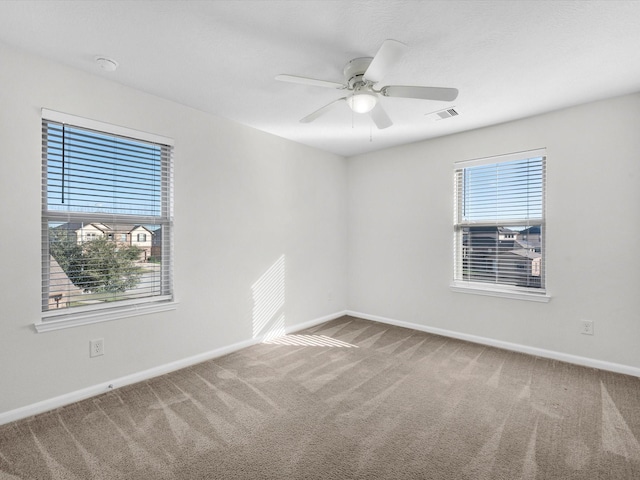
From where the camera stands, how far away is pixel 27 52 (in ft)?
7.22

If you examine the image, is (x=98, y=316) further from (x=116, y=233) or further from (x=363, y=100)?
(x=363, y=100)

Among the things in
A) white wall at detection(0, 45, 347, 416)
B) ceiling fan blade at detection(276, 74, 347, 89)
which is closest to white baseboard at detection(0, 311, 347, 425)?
white wall at detection(0, 45, 347, 416)

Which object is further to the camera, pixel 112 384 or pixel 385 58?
pixel 112 384

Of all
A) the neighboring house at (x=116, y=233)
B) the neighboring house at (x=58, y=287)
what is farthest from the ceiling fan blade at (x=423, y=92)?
the neighboring house at (x=58, y=287)

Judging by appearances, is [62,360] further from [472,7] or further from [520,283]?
[520,283]

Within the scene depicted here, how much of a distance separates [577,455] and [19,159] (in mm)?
3978

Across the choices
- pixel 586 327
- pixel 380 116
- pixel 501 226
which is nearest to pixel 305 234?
pixel 380 116

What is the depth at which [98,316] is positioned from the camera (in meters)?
2.52

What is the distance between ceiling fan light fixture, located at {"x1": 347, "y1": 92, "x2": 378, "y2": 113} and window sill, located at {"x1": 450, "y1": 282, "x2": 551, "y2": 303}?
8.23 ft

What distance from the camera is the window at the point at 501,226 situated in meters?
3.37

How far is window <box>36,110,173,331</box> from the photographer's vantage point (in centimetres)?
236

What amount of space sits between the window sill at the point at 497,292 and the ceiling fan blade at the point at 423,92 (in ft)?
7.79

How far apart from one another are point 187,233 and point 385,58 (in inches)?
90.9

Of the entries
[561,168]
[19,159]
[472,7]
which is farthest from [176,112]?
[561,168]
